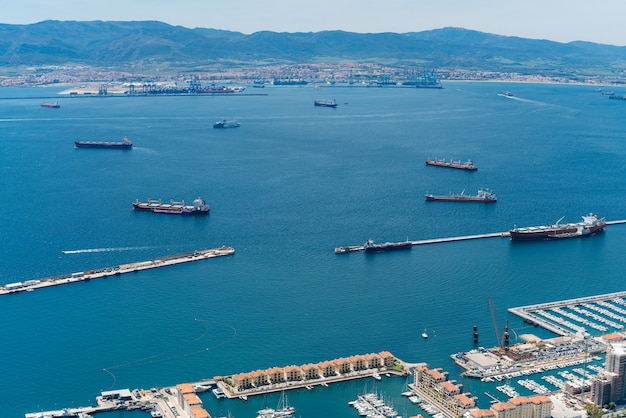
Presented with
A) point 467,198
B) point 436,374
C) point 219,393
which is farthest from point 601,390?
point 467,198

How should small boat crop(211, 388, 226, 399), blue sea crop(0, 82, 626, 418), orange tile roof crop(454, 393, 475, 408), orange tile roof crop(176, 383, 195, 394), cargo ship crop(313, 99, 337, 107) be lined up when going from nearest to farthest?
orange tile roof crop(454, 393, 475, 408) → orange tile roof crop(176, 383, 195, 394) → small boat crop(211, 388, 226, 399) → blue sea crop(0, 82, 626, 418) → cargo ship crop(313, 99, 337, 107)

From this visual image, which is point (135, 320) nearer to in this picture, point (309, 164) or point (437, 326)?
point (437, 326)

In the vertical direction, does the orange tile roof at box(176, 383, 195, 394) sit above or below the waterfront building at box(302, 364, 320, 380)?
above

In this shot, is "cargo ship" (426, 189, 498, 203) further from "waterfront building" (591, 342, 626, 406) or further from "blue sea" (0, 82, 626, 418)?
"waterfront building" (591, 342, 626, 406)

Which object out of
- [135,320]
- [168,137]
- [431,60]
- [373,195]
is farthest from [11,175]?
[431,60]

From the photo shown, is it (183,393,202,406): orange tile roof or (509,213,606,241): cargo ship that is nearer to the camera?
(183,393,202,406): orange tile roof

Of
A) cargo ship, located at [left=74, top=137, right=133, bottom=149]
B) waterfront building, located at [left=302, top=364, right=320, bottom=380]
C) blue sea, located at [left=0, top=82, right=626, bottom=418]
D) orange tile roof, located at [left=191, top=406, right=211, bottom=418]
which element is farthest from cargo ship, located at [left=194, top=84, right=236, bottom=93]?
orange tile roof, located at [left=191, top=406, right=211, bottom=418]
